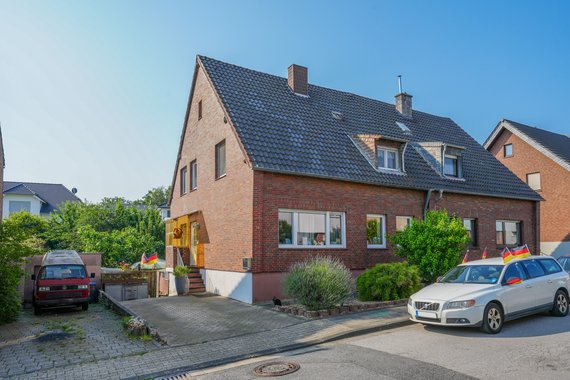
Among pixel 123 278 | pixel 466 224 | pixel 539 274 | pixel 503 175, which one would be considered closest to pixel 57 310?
pixel 123 278

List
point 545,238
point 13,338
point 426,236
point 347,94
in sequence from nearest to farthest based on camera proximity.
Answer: point 13,338 → point 426,236 → point 347,94 → point 545,238

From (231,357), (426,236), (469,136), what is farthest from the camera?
(469,136)

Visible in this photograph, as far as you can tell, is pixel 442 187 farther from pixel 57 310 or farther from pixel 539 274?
pixel 57 310

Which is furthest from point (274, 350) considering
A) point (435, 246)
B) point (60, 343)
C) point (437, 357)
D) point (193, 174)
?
point (193, 174)

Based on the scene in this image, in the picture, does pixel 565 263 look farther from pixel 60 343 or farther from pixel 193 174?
pixel 60 343

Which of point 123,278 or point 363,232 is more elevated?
point 363,232

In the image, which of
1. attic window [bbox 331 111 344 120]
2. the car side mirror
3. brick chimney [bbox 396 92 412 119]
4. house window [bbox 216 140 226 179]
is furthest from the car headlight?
brick chimney [bbox 396 92 412 119]

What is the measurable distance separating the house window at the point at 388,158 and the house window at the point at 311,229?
3230mm

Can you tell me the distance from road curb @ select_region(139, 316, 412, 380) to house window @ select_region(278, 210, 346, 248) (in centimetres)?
491

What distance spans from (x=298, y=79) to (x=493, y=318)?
1345cm

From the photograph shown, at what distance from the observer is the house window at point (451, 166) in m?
19.7

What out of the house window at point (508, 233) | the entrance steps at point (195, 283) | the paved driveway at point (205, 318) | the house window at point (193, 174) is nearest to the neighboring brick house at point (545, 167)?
the house window at point (508, 233)

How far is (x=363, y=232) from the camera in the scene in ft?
52.0

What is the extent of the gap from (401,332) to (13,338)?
28.7ft
